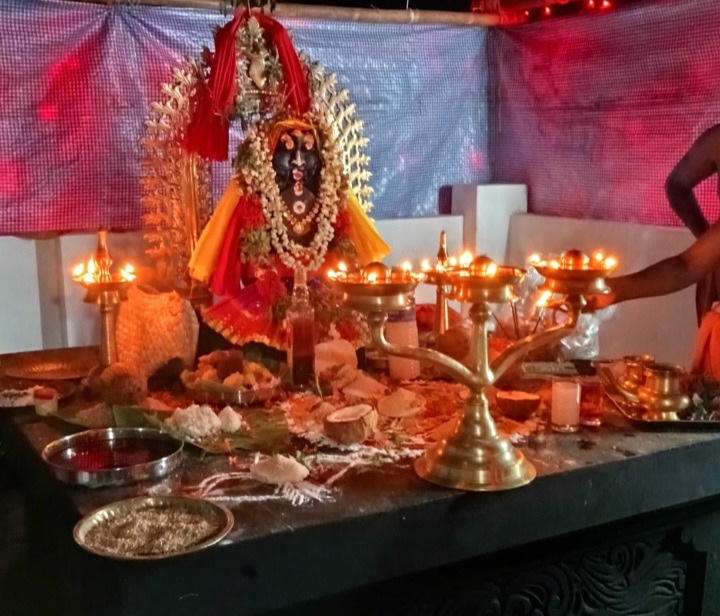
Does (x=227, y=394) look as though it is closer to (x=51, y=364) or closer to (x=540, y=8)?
(x=51, y=364)

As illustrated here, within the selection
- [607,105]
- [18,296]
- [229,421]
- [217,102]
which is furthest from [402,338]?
[607,105]

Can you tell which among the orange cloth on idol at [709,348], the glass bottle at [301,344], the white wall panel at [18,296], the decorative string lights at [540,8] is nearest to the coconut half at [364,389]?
the glass bottle at [301,344]

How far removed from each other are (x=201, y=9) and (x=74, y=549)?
2.32 metres

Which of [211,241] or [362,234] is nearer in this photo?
[211,241]

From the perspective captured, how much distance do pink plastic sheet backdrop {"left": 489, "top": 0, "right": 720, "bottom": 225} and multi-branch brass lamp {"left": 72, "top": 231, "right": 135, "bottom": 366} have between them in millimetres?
2087

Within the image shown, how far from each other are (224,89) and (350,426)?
1.23 m

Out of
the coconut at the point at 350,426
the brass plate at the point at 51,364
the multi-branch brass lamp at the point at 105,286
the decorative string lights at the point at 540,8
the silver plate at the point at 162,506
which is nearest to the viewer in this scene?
the silver plate at the point at 162,506

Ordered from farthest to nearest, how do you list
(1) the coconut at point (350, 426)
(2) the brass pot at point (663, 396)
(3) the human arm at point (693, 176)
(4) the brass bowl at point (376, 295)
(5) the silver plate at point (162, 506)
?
1. (3) the human arm at point (693, 176)
2. (2) the brass pot at point (663, 396)
3. (1) the coconut at point (350, 426)
4. (4) the brass bowl at point (376, 295)
5. (5) the silver plate at point (162, 506)

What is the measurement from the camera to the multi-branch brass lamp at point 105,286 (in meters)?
2.16

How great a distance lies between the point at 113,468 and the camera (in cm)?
153

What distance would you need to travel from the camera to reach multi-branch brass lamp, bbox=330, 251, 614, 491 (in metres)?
1.42

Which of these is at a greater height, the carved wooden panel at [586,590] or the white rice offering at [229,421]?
the white rice offering at [229,421]

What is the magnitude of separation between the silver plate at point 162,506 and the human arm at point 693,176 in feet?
6.54

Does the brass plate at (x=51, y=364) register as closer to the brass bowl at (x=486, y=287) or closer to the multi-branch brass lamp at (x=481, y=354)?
the multi-branch brass lamp at (x=481, y=354)
